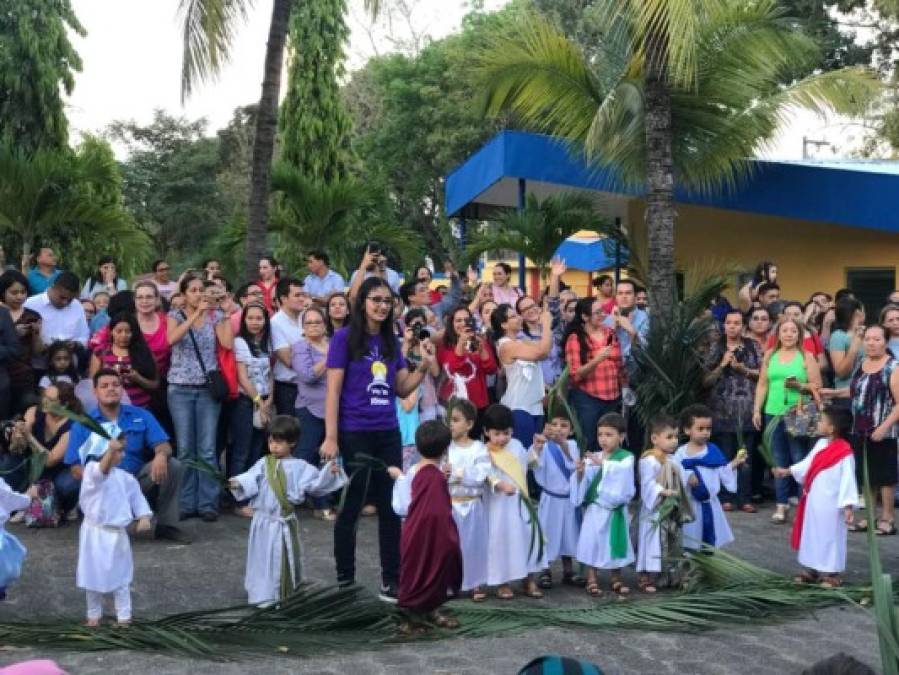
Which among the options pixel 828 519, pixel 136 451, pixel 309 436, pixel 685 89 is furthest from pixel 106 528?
pixel 685 89

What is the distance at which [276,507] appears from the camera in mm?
6898

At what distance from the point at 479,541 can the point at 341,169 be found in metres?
26.9

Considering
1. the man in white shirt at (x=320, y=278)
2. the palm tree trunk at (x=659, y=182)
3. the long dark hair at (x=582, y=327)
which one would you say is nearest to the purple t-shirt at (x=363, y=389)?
the long dark hair at (x=582, y=327)

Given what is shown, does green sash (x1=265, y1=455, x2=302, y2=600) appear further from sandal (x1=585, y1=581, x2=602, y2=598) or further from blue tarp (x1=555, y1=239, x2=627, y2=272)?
blue tarp (x1=555, y1=239, x2=627, y2=272)

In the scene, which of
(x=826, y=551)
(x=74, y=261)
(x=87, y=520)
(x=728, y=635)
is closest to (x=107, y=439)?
(x=87, y=520)

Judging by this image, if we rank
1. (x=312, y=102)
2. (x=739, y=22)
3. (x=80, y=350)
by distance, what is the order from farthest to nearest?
(x=312, y=102) → (x=739, y=22) → (x=80, y=350)

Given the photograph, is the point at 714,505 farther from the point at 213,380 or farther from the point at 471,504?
the point at 213,380

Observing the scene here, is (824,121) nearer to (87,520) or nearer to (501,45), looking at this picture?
(501,45)

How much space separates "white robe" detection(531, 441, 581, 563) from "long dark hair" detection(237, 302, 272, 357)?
9.22ft

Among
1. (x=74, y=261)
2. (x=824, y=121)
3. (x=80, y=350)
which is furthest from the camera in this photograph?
(x=74, y=261)

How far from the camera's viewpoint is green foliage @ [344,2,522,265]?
120 feet

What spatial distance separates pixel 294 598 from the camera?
254 inches

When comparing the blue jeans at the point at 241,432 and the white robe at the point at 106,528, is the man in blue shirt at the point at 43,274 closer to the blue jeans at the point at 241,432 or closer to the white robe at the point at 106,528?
the blue jeans at the point at 241,432

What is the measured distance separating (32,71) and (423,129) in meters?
15.9
